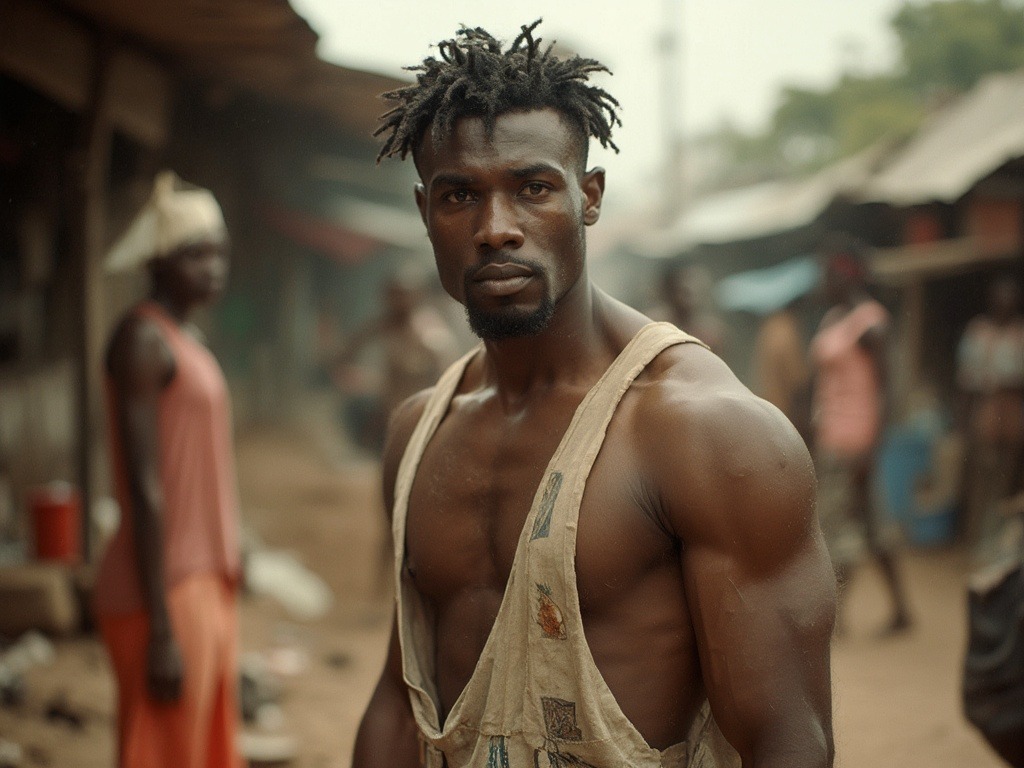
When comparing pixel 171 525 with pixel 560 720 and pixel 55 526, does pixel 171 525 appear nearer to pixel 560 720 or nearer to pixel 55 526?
pixel 560 720

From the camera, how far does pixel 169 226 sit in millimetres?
3781

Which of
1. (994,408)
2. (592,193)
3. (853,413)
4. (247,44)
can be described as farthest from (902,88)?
(592,193)

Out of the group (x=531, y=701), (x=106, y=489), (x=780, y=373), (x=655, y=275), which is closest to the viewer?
(x=531, y=701)

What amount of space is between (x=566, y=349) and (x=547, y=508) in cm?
36

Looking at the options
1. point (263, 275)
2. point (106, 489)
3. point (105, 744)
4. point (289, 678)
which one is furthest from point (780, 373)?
point (263, 275)

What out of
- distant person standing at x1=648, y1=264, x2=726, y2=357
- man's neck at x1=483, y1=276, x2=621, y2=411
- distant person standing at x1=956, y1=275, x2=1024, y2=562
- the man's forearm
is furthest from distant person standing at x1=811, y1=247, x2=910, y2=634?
man's neck at x1=483, y1=276, x2=621, y2=411

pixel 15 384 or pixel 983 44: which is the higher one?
pixel 983 44

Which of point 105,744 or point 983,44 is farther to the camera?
→ point 983,44

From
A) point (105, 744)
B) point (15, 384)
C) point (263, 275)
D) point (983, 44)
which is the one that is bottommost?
point (105, 744)

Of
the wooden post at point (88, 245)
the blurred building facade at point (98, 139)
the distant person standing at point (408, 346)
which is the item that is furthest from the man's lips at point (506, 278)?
the distant person standing at point (408, 346)

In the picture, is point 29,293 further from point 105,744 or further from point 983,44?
point 983,44

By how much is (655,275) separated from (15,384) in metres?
12.1

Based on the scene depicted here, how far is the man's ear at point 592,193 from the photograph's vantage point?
2043 mm

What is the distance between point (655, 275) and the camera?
17.9 meters
